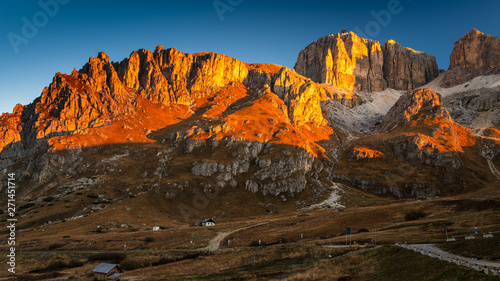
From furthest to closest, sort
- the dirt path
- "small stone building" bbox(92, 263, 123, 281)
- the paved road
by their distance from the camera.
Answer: the dirt path
"small stone building" bbox(92, 263, 123, 281)
the paved road

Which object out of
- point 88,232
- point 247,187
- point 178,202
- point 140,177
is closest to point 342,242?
point 88,232

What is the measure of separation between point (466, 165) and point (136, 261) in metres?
199

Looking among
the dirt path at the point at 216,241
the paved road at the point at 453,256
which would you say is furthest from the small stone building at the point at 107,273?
the paved road at the point at 453,256

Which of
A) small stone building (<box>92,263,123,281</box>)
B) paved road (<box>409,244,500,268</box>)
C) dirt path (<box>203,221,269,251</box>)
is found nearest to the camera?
paved road (<box>409,244,500,268</box>)

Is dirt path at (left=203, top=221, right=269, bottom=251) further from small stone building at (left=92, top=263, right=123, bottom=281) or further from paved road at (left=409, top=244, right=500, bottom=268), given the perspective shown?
paved road at (left=409, top=244, right=500, bottom=268)

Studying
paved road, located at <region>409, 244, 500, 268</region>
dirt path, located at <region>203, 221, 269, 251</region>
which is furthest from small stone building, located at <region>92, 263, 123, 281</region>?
paved road, located at <region>409, 244, 500, 268</region>

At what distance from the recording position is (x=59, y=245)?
2972 inches

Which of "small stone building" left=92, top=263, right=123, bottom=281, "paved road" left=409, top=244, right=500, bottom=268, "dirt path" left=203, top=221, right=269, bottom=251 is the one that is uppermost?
"paved road" left=409, top=244, right=500, bottom=268

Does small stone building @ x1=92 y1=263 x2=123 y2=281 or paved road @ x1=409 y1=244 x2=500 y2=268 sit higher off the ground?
paved road @ x1=409 y1=244 x2=500 y2=268

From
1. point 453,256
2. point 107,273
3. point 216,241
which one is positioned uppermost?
point 453,256

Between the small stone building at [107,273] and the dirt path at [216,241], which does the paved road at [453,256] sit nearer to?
the small stone building at [107,273]

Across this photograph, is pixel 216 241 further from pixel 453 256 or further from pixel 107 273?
pixel 453 256

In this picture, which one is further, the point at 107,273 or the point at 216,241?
the point at 216,241

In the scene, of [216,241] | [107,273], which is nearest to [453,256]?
[107,273]
